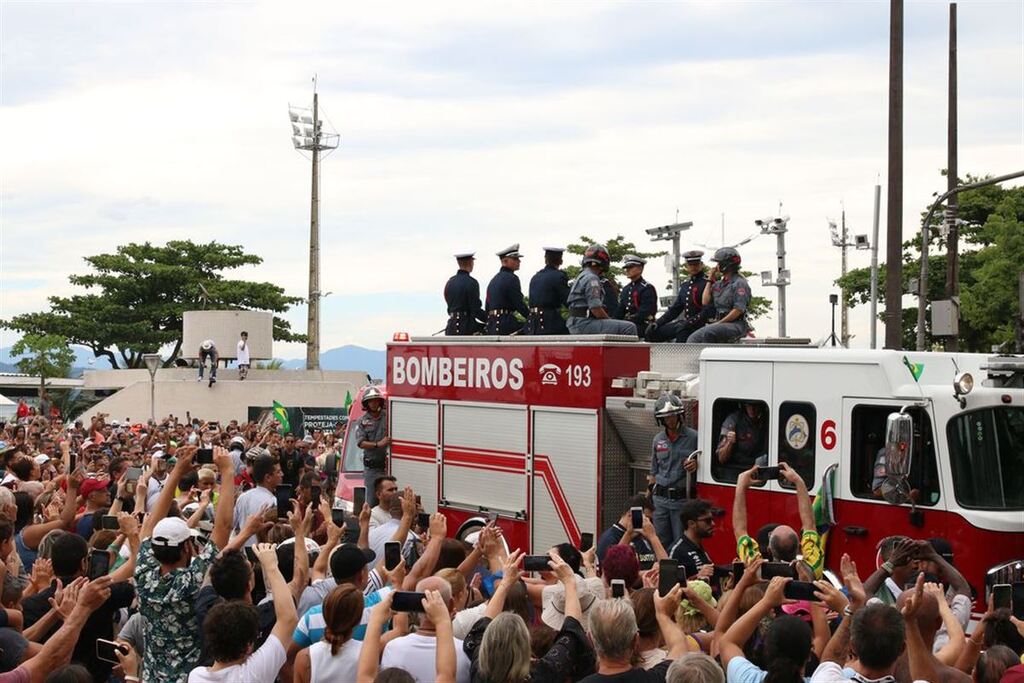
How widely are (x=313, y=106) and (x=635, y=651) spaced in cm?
5031

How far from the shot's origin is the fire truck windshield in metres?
9.14

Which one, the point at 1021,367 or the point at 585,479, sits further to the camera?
the point at 585,479

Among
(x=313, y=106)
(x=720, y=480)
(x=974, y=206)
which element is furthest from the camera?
(x=313, y=106)

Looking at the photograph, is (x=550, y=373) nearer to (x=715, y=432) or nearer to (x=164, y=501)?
(x=715, y=432)

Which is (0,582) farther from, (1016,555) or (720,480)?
A: (1016,555)

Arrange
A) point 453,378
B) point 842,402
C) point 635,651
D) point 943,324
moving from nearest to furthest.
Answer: point 635,651, point 842,402, point 453,378, point 943,324

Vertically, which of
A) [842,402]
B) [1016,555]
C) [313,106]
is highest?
[313,106]

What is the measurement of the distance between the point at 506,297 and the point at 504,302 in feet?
0.20

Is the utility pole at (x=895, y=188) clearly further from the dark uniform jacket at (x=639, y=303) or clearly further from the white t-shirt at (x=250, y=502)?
the white t-shirt at (x=250, y=502)

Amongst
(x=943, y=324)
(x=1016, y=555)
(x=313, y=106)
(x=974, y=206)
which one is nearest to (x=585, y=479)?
(x=1016, y=555)

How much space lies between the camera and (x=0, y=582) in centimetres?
680

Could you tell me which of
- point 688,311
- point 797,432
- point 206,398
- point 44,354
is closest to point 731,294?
point 688,311

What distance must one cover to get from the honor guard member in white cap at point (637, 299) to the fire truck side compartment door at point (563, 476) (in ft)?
6.81

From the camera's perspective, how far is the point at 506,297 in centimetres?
1477
